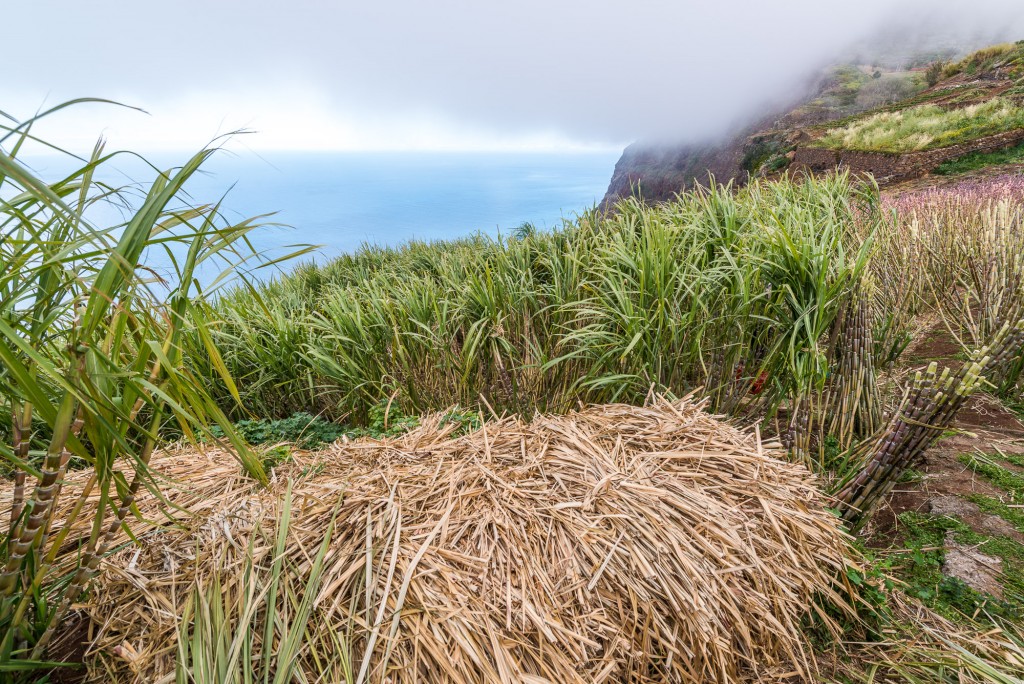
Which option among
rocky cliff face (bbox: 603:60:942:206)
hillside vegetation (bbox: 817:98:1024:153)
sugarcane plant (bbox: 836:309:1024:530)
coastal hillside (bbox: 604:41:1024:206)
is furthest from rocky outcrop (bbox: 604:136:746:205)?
sugarcane plant (bbox: 836:309:1024:530)

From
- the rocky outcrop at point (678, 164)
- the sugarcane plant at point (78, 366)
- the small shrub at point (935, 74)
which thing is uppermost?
the small shrub at point (935, 74)

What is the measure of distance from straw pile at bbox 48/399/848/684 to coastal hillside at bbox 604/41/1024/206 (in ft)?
7.84

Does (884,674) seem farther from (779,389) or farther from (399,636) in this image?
(399,636)

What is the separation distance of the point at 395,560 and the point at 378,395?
1.90 metres

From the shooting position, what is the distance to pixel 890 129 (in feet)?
64.4

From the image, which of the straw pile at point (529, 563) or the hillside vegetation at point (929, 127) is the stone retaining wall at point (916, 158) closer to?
the hillside vegetation at point (929, 127)

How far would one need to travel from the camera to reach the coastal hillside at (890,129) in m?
15.3

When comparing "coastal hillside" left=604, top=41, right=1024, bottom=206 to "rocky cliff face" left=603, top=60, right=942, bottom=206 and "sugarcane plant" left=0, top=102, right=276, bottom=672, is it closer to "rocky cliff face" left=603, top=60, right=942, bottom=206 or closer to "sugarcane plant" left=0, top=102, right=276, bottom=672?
"rocky cliff face" left=603, top=60, right=942, bottom=206

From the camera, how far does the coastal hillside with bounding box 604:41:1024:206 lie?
50.3 ft

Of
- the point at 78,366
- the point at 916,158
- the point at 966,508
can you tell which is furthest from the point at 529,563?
the point at 916,158

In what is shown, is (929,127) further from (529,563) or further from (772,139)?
(529,563)

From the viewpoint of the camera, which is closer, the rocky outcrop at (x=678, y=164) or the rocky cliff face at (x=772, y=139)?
the rocky cliff face at (x=772, y=139)

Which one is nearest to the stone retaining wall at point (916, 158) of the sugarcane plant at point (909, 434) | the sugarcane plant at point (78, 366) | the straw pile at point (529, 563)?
the sugarcane plant at point (909, 434)

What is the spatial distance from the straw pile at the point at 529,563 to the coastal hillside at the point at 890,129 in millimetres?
2390
